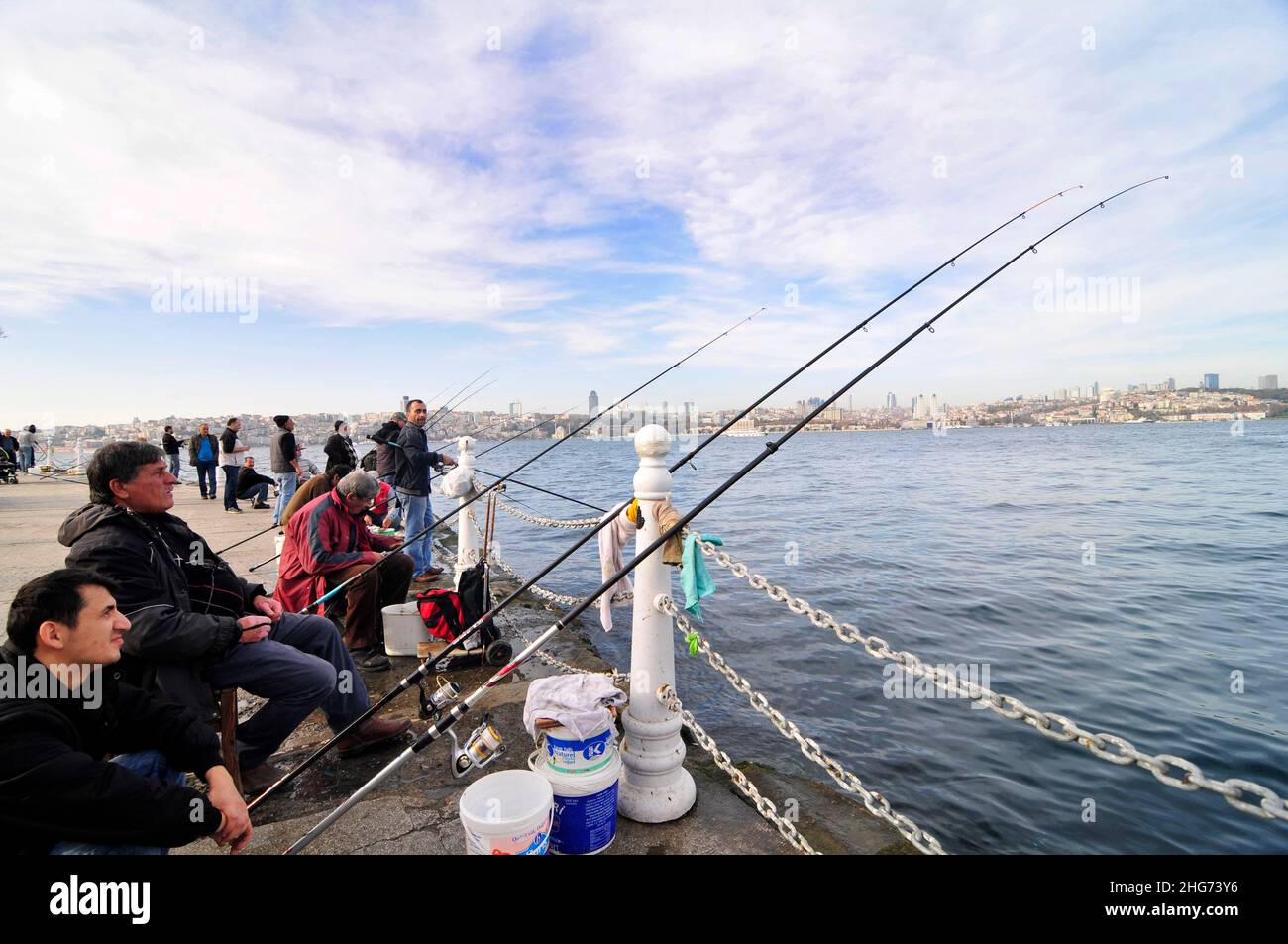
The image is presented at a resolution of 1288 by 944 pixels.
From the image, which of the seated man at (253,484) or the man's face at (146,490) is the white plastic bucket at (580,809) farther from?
the seated man at (253,484)

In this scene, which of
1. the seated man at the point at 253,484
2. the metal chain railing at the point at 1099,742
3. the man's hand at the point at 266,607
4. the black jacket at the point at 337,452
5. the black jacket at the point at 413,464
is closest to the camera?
the metal chain railing at the point at 1099,742

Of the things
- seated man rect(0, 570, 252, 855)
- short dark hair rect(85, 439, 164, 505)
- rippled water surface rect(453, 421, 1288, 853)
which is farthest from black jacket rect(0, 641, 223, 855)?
rippled water surface rect(453, 421, 1288, 853)

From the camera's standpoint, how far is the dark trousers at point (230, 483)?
41.0ft

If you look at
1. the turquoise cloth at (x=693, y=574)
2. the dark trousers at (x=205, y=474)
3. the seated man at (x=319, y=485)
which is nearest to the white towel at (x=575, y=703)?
the turquoise cloth at (x=693, y=574)

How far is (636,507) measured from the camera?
9.57 feet

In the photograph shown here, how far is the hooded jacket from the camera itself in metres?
4.69

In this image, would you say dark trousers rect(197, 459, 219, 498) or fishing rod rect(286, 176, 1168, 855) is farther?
dark trousers rect(197, 459, 219, 498)

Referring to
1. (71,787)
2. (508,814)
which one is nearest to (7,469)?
(71,787)

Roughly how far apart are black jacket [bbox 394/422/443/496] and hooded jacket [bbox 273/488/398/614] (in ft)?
7.33

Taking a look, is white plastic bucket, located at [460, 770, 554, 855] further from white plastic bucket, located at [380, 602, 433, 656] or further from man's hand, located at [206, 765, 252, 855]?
white plastic bucket, located at [380, 602, 433, 656]
